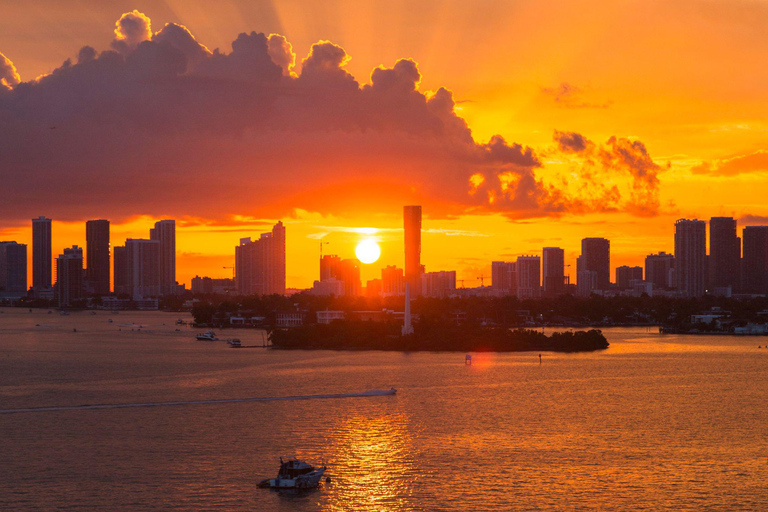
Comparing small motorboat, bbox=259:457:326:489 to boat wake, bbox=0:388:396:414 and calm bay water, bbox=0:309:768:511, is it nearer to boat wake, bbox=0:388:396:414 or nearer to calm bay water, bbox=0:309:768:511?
calm bay water, bbox=0:309:768:511

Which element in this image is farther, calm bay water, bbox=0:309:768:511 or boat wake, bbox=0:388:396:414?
boat wake, bbox=0:388:396:414

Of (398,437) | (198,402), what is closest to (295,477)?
(398,437)

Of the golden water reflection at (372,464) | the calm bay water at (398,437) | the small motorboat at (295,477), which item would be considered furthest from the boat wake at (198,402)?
the small motorboat at (295,477)

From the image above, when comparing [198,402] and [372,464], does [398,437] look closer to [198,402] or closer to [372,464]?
[372,464]

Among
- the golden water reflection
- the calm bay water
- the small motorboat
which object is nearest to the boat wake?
the calm bay water

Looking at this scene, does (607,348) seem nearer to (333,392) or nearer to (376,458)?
(333,392)

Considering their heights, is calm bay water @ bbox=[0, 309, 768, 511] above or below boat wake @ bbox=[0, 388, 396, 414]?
below
